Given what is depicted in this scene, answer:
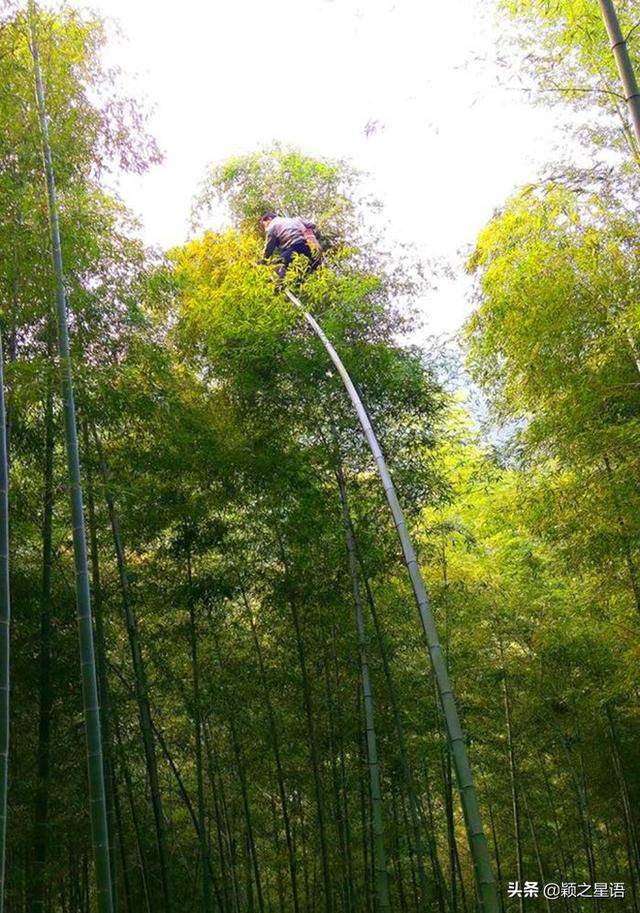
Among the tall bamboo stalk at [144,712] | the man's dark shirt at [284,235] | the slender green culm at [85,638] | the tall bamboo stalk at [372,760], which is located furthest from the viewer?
the man's dark shirt at [284,235]

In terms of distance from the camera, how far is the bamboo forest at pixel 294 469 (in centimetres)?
418

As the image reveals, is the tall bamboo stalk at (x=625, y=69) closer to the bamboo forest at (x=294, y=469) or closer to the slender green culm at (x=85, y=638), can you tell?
the bamboo forest at (x=294, y=469)

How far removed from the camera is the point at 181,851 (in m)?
9.52

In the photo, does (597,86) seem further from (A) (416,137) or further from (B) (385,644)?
(B) (385,644)

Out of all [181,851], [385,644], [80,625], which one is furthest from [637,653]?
[181,851]

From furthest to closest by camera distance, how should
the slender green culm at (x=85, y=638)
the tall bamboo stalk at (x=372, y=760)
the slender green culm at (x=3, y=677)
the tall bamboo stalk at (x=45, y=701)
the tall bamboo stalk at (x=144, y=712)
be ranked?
the tall bamboo stalk at (x=144, y=712), the tall bamboo stalk at (x=372, y=760), the tall bamboo stalk at (x=45, y=701), the slender green culm at (x=85, y=638), the slender green culm at (x=3, y=677)

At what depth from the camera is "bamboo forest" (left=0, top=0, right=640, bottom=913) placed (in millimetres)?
4184

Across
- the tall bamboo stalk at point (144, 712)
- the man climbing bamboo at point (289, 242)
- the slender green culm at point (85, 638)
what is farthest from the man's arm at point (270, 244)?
the slender green culm at point (85, 638)

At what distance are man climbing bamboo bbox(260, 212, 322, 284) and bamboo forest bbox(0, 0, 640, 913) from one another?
12 centimetres

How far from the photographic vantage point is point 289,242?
230 inches

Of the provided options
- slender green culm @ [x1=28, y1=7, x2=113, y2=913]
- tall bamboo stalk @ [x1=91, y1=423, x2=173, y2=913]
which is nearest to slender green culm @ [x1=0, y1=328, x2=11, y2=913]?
slender green culm @ [x1=28, y1=7, x2=113, y2=913]

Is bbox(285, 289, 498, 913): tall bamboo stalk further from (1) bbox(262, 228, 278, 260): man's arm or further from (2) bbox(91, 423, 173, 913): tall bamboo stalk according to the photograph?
(1) bbox(262, 228, 278, 260): man's arm

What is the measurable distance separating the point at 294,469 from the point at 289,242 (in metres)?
1.73

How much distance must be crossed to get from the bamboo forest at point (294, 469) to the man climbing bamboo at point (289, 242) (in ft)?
0.38
